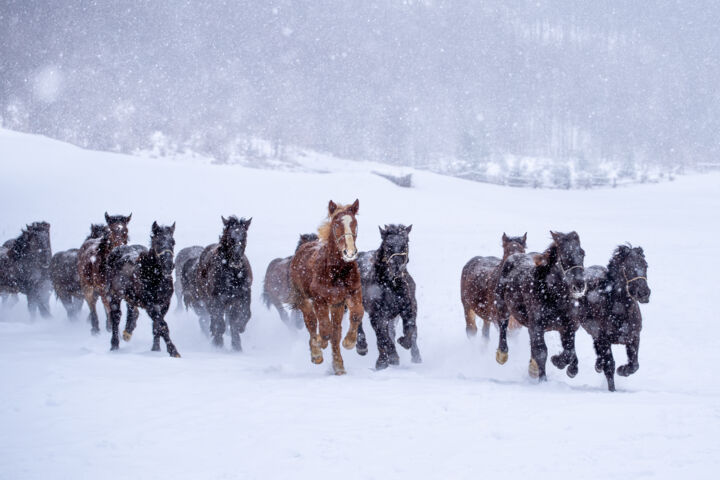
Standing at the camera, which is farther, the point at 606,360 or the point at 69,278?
the point at 69,278

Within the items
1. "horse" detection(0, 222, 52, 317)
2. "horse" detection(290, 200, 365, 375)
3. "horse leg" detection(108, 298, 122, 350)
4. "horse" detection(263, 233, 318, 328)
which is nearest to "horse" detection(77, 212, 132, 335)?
"horse leg" detection(108, 298, 122, 350)

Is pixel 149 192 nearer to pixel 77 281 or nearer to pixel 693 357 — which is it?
pixel 77 281

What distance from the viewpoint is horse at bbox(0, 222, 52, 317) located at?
1209 cm

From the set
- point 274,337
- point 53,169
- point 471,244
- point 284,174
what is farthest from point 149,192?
point 274,337

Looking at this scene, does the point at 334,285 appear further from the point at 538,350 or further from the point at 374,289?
the point at 538,350

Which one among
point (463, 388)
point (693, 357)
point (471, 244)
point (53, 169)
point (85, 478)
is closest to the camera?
point (85, 478)

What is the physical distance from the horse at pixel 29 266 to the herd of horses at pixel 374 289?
2474 mm

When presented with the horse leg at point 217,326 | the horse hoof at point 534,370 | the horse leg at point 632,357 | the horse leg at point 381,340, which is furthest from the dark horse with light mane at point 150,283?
the horse leg at point 632,357

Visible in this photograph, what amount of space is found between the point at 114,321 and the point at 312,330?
150 inches

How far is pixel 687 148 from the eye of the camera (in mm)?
82625

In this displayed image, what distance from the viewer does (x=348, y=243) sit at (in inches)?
233

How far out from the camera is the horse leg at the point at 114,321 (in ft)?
27.7

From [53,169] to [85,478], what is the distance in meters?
33.8

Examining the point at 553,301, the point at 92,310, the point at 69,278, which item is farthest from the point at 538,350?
the point at 69,278
